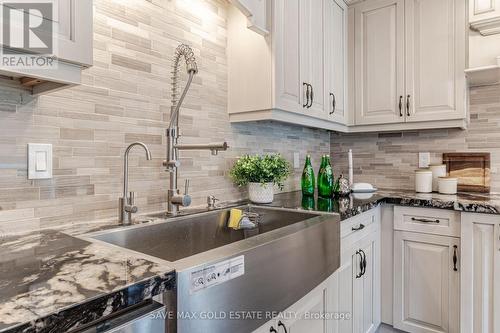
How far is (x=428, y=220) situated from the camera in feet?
6.35

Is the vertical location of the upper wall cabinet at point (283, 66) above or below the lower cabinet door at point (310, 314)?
above

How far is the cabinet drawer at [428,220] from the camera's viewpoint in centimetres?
186

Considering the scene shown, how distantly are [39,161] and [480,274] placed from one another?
7.23 feet

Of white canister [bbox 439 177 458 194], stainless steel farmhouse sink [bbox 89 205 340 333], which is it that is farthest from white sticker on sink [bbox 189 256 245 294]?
white canister [bbox 439 177 458 194]

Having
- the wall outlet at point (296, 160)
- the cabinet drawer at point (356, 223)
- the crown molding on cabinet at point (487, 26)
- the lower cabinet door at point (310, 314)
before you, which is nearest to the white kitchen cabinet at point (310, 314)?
the lower cabinet door at point (310, 314)

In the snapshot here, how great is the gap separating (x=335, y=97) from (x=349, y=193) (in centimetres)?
70

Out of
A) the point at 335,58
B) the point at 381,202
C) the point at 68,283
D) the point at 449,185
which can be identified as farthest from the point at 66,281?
the point at 449,185

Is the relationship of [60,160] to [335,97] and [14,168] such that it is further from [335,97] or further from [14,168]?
[335,97]

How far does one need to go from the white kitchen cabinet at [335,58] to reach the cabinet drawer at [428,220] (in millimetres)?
800

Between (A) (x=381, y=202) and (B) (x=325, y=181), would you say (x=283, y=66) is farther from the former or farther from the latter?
(A) (x=381, y=202)

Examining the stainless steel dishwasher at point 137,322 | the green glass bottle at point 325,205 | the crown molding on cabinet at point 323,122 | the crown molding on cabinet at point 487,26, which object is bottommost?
the stainless steel dishwasher at point 137,322

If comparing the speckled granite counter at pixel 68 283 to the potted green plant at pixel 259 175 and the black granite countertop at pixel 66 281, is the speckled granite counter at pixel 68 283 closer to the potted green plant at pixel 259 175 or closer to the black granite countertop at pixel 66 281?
the black granite countertop at pixel 66 281

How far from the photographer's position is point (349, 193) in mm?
2145

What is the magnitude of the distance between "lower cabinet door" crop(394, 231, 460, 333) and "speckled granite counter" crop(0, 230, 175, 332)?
184 cm
